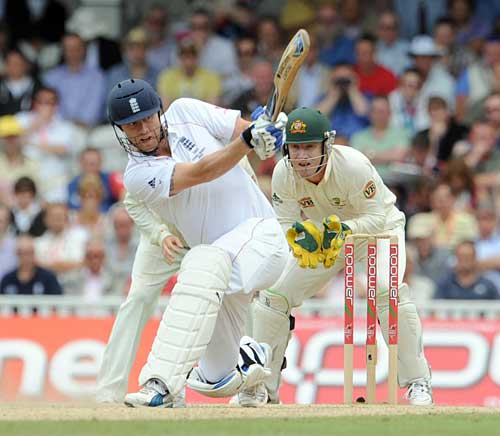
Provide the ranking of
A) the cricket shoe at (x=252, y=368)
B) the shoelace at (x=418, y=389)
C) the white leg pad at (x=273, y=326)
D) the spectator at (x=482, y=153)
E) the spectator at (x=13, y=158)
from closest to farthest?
1. the cricket shoe at (x=252, y=368)
2. the shoelace at (x=418, y=389)
3. the white leg pad at (x=273, y=326)
4. the spectator at (x=482, y=153)
5. the spectator at (x=13, y=158)

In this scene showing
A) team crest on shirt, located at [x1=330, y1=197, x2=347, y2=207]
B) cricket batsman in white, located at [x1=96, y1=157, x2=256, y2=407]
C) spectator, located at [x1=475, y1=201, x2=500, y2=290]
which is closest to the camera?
team crest on shirt, located at [x1=330, y1=197, x2=347, y2=207]

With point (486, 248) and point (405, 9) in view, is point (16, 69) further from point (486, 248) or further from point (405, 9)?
point (486, 248)

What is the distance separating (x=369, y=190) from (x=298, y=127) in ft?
1.87

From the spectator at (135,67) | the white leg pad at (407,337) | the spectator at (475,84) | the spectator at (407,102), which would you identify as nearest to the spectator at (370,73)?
the spectator at (407,102)

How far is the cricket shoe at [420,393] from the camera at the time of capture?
8117 millimetres

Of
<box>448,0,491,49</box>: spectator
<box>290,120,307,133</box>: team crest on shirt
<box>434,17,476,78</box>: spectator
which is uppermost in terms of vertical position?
<box>448,0,491,49</box>: spectator

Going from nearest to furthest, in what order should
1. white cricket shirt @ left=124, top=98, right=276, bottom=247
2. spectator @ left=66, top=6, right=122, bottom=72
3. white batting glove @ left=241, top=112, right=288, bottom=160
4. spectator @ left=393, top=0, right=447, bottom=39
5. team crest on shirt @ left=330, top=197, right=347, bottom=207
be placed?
white batting glove @ left=241, top=112, right=288, bottom=160 → white cricket shirt @ left=124, top=98, right=276, bottom=247 → team crest on shirt @ left=330, top=197, right=347, bottom=207 → spectator @ left=66, top=6, right=122, bottom=72 → spectator @ left=393, top=0, right=447, bottom=39

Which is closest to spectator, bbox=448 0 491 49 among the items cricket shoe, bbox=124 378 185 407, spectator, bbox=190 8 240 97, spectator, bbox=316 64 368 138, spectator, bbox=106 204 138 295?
spectator, bbox=316 64 368 138

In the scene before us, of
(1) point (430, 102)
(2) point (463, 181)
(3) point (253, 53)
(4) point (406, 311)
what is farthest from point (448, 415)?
(3) point (253, 53)

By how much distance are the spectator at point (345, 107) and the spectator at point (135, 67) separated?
6.20 feet

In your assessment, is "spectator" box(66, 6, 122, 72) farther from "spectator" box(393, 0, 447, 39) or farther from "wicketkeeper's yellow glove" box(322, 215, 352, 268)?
"wicketkeeper's yellow glove" box(322, 215, 352, 268)

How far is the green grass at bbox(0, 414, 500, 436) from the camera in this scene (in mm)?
5945

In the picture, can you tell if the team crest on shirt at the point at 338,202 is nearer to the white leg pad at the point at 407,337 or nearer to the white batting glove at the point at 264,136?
the white leg pad at the point at 407,337

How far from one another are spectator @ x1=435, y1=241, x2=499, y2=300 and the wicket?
350cm
